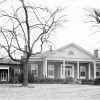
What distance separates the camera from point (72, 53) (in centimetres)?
5091

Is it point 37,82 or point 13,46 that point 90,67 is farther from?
point 13,46

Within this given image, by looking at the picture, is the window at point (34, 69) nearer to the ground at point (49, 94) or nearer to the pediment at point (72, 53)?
the pediment at point (72, 53)

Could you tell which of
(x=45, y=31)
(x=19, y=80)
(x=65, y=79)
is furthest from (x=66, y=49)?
(x=45, y=31)

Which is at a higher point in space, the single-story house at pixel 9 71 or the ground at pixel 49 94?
the single-story house at pixel 9 71

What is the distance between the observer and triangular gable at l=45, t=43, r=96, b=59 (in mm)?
50062

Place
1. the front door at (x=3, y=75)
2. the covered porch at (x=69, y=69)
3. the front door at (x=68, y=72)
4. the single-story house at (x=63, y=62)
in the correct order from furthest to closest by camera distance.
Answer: the front door at (x=68, y=72)
the covered porch at (x=69, y=69)
the single-story house at (x=63, y=62)
the front door at (x=3, y=75)

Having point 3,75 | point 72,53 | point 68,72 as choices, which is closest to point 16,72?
point 3,75

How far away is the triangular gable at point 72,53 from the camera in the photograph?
5006 cm

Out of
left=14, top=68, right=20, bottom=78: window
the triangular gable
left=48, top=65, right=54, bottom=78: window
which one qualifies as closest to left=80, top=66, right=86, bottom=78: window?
the triangular gable

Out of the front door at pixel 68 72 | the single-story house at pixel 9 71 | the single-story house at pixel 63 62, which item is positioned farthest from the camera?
the front door at pixel 68 72

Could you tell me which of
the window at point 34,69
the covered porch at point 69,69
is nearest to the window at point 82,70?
the covered porch at point 69,69

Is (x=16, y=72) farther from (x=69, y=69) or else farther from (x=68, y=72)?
(x=69, y=69)

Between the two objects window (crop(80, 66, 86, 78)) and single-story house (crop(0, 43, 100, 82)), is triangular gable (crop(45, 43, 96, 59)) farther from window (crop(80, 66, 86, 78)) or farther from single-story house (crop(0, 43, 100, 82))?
window (crop(80, 66, 86, 78))

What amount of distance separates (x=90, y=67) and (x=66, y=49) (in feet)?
21.9
